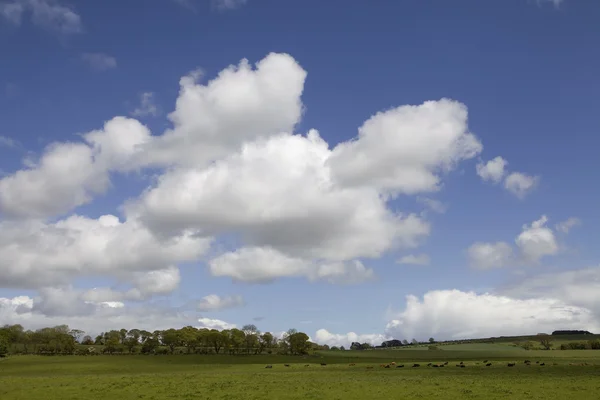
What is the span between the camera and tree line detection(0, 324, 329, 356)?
578 feet

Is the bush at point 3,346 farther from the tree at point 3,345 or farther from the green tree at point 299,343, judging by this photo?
the green tree at point 299,343

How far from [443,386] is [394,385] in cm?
476

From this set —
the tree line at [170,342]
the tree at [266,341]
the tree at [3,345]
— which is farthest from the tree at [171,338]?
the tree at [3,345]

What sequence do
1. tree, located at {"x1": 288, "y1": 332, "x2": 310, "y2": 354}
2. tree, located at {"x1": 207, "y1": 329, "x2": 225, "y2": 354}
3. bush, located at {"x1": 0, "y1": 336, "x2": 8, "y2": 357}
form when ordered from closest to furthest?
bush, located at {"x1": 0, "y1": 336, "x2": 8, "y2": 357}
tree, located at {"x1": 207, "y1": 329, "x2": 225, "y2": 354}
tree, located at {"x1": 288, "y1": 332, "x2": 310, "y2": 354}

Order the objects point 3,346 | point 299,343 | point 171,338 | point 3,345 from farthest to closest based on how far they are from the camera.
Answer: point 171,338, point 299,343, point 3,345, point 3,346

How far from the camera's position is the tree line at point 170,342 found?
17625 centimetres

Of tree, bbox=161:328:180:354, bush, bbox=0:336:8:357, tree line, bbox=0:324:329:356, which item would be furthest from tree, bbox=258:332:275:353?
bush, bbox=0:336:8:357

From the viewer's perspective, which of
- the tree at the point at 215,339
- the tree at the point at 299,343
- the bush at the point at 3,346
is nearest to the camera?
the bush at the point at 3,346

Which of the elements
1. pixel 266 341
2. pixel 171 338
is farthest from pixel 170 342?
pixel 266 341

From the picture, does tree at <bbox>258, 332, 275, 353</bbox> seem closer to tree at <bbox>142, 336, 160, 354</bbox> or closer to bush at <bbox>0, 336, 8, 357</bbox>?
tree at <bbox>142, 336, 160, 354</bbox>

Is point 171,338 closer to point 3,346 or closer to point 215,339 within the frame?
point 215,339

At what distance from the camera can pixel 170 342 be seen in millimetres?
180375

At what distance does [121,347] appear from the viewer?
182500 millimetres

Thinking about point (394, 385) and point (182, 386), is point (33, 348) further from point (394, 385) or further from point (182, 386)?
point (394, 385)
